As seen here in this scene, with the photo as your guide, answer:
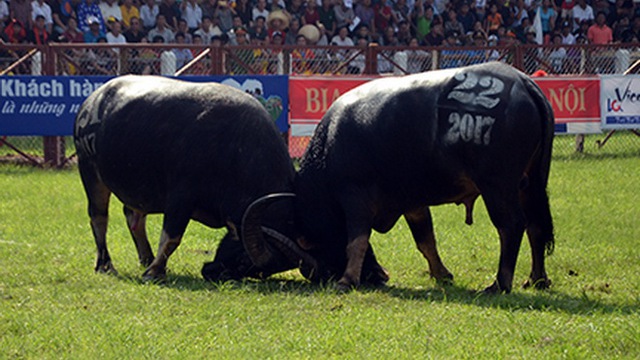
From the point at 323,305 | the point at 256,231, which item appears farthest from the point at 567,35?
the point at 323,305

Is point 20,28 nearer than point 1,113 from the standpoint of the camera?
No

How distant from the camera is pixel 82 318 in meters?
7.16

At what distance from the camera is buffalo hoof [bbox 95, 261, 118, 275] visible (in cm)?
925

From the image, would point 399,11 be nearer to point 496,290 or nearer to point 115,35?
point 115,35

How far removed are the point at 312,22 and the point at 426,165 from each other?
51.2 ft

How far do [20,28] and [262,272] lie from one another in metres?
13.1

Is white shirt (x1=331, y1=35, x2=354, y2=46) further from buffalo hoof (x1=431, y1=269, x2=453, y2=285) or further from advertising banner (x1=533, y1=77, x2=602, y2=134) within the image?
buffalo hoof (x1=431, y1=269, x2=453, y2=285)

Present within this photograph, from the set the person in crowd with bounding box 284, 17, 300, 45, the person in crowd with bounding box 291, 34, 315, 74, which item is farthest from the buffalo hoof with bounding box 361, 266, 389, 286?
the person in crowd with bounding box 284, 17, 300, 45

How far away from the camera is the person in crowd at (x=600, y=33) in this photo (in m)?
25.2

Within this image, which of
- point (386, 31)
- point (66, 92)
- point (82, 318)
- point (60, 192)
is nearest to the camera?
point (82, 318)

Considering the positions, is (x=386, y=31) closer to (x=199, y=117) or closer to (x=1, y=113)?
(x=1, y=113)

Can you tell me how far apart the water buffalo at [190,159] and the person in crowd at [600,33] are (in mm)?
17774

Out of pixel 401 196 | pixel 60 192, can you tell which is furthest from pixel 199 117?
pixel 60 192

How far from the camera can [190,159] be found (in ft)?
28.9
